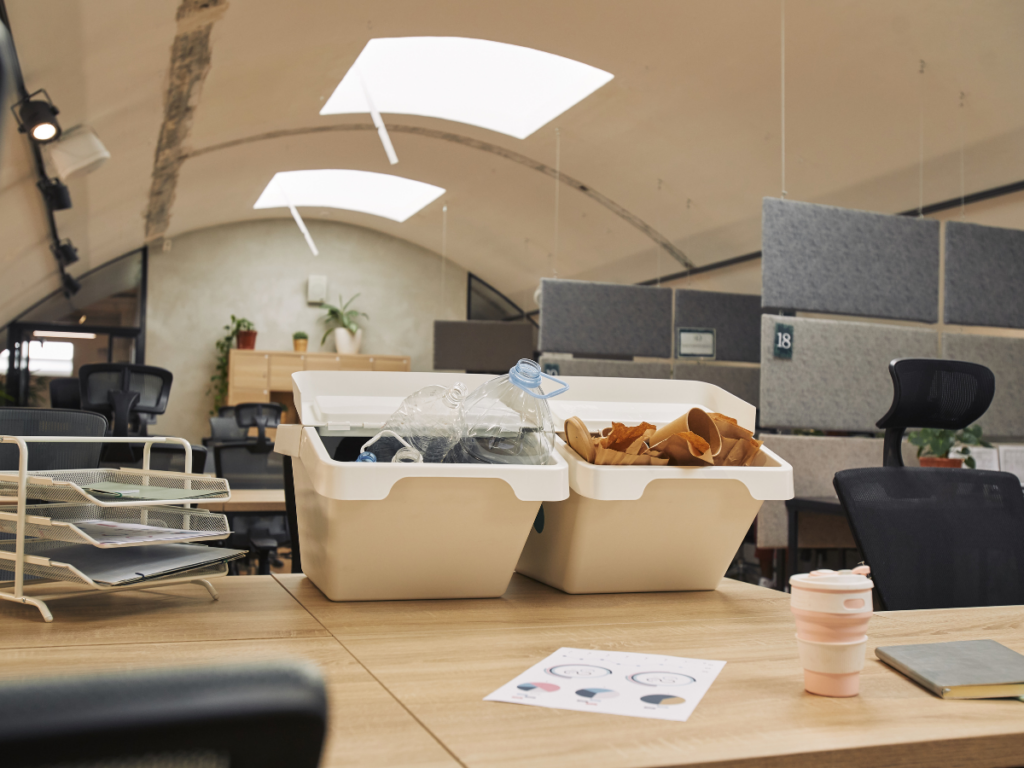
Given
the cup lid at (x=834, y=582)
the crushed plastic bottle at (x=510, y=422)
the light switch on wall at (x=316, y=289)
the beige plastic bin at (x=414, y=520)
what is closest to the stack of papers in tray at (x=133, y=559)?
the beige plastic bin at (x=414, y=520)

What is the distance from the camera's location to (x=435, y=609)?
34.9 inches

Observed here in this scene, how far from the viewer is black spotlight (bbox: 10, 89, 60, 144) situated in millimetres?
3805

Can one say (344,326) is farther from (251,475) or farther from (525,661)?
(525,661)

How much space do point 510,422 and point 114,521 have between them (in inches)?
18.5

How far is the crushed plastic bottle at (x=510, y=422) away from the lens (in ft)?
3.12

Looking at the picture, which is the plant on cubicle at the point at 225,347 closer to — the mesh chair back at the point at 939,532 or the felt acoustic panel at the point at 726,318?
the felt acoustic panel at the point at 726,318

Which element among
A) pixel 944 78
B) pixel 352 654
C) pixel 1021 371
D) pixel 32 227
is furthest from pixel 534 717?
pixel 32 227

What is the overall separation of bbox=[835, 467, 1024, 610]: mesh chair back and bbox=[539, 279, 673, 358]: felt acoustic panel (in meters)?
3.45

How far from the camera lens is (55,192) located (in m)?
4.81

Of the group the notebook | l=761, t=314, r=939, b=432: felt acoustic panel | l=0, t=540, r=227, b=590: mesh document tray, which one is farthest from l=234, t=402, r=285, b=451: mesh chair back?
the notebook

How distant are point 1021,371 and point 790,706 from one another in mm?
3389

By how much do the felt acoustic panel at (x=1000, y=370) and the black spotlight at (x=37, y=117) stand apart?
13.5 feet

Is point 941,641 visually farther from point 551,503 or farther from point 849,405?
point 849,405

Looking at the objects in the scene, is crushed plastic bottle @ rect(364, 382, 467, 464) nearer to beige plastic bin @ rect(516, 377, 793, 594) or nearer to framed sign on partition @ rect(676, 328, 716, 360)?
beige plastic bin @ rect(516, 377, 793, 594)
